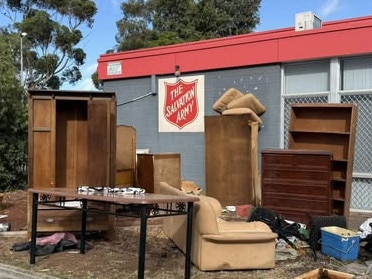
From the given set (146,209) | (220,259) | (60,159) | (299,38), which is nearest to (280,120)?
(299,38)

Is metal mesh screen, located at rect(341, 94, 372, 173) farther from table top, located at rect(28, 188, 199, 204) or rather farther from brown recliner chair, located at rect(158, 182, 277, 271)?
table top, located at rect(28, 188, 199, 204)

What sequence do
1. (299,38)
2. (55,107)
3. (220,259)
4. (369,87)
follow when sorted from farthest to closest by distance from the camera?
1. (299,38)
2. (369,87)
3. (55,107)
4. (220,259)

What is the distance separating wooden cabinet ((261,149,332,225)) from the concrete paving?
463 cm

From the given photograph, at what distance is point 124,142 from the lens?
1278cm

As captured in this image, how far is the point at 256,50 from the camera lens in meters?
13.1

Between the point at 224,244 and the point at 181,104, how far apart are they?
26.6 ft

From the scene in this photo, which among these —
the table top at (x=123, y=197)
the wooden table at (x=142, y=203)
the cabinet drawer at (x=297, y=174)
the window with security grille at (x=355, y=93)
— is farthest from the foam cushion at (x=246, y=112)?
the table top at (x=123, y=197)

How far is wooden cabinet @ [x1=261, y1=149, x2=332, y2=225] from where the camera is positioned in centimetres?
958

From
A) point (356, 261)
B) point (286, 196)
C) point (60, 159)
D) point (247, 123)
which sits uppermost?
point (247, 123)

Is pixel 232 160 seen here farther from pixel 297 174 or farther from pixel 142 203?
pixel 142 203

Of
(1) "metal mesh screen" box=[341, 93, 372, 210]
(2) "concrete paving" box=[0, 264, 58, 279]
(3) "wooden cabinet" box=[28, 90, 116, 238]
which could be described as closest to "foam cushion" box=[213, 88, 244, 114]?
(1) "metal mesh screen" box=[341, 93, 372, 210]

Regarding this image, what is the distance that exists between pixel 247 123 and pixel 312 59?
2023 mm

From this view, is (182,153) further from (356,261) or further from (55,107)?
(356,261)

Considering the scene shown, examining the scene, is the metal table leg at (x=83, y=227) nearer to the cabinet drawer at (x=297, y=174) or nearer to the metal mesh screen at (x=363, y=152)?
the cabinet drawer at (x=297, y=174)
